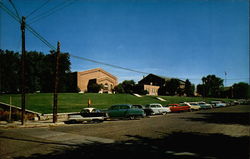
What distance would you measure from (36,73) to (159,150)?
188ft

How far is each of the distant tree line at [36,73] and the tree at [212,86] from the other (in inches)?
2808

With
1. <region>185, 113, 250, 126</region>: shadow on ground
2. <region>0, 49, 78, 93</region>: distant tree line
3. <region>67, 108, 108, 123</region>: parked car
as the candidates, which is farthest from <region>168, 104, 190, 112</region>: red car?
<region>0, 49, 78, 93</region>: distant tree line

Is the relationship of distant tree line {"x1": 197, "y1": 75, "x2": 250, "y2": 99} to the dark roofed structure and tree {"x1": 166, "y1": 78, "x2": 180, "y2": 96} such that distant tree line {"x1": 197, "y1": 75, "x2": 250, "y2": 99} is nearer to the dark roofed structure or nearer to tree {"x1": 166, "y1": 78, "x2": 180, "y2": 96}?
the dark roofed structure

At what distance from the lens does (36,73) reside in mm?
54375

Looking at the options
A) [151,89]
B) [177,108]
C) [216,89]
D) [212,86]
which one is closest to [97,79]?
[151,89]

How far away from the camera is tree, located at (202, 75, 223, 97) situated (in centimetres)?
A: 9014

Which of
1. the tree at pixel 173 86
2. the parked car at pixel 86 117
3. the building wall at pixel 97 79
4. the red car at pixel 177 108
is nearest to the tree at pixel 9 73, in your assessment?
the building wall at pixel 97 79

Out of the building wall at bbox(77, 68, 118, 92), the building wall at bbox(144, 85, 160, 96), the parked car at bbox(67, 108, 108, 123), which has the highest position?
the building wall at bbox(77, 68, 118, 92)

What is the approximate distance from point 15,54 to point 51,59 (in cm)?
1585

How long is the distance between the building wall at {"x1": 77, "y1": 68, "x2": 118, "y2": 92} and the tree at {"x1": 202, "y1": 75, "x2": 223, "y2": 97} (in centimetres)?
5624

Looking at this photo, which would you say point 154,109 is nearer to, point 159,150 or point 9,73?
point 159,150

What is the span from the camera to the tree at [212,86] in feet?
296

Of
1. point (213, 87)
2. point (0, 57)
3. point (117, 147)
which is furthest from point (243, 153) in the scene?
point (213, 87)

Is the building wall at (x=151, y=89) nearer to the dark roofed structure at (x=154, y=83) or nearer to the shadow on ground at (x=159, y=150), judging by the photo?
the dark roofed structure at (x=154, y=83)
